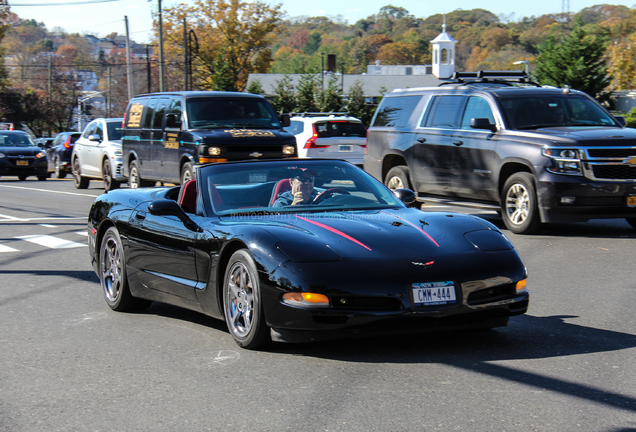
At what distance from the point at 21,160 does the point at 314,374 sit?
26.2 meters

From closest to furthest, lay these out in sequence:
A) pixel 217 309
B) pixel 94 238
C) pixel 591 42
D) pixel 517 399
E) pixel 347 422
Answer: pixel 347 422, pixel 517 399, pixel 217 309, pixel 94 238, pixel 591 42

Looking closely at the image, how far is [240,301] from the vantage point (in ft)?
18.0

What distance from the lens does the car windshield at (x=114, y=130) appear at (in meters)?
22.1

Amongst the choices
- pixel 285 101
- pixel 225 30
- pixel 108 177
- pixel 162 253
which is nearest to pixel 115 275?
pixel 162 253

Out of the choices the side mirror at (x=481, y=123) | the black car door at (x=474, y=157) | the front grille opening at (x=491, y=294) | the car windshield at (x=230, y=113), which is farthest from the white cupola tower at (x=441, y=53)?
the front grille opening at (x=491, y=294)

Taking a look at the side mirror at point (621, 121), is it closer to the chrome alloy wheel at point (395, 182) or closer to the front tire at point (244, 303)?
the chrome alloy wheel at point (395, 182)

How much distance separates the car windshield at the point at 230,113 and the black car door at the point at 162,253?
9821 millimetres

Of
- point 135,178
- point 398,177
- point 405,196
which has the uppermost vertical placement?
point 405,196

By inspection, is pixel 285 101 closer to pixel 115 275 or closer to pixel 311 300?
pixel 115 275

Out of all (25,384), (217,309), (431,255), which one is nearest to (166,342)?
(217,309)

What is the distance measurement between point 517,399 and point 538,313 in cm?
241

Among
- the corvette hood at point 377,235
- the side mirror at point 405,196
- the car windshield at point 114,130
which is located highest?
the car windshield at point 114,130

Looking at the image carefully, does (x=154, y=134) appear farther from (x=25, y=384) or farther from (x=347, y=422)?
(x=347, y=422)

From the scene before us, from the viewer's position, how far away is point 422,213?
243 inches
